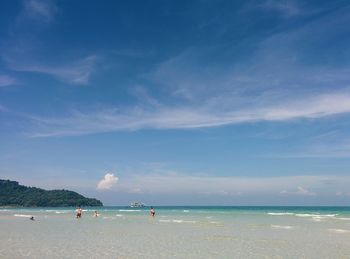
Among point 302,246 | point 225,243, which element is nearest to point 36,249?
point 225,243

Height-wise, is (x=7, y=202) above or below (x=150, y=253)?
above

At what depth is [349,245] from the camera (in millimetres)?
23672

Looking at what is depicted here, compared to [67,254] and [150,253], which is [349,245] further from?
[67,254]

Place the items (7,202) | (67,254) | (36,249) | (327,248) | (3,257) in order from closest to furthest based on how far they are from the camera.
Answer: (3,257)
(67,254)
(36,249)
(327,248)
(7,202)

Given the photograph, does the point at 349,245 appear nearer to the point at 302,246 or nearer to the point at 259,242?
the point at 302,246

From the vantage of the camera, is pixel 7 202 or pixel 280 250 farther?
pixel 7 202

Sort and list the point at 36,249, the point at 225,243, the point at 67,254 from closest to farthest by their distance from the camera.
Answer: the point at 67,254 → the point at 36,249 → the point at 225,243

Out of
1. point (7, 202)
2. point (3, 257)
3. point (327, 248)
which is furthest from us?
point (7, 202)

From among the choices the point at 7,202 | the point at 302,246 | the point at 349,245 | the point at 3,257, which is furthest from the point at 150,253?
the point at 7,202

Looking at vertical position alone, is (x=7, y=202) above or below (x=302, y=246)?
above

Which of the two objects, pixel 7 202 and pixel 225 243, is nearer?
pixel 225 243

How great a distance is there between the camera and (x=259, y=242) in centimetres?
2483

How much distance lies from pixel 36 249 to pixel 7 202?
189 meters

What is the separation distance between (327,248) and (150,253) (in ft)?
33.1
